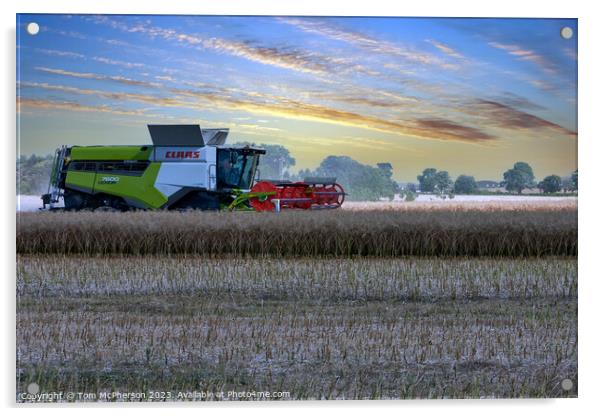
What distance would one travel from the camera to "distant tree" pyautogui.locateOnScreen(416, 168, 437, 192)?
775cm

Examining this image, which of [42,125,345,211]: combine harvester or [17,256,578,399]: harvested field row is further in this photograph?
[42,125,345,211]: combine harvester

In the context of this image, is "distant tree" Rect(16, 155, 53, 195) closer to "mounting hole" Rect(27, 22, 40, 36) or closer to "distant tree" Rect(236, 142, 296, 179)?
"mounting hole" Rect(27, 22, 40, 36)

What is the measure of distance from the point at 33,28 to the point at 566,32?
14.3 ft

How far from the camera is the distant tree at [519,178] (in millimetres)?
7442

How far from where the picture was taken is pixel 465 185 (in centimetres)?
778

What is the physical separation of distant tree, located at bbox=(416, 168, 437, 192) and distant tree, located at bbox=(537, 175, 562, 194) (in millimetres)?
954

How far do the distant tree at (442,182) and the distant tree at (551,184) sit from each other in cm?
84

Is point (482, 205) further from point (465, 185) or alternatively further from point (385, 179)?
point (385, 179)

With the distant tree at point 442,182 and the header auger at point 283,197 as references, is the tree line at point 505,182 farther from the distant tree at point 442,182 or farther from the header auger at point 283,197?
the header auger at point 283,197

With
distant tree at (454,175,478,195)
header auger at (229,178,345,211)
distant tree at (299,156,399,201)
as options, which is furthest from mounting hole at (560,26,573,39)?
header auger at (229,178,345,211)

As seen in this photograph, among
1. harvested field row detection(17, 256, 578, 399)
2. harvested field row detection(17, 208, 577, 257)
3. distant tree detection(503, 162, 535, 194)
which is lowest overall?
harvested field row detection(17, 256, 578, 399)

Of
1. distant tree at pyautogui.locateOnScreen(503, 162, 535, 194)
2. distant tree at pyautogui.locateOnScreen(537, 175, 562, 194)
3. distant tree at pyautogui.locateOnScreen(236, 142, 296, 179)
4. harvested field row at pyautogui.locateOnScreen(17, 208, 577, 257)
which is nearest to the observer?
distant tree at pyautogui.locateOnScreen(537, 175, 562, 194)

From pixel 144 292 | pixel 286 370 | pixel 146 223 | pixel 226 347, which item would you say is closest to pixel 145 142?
pixel 144 292
